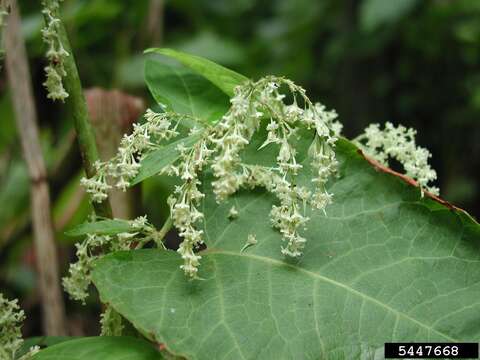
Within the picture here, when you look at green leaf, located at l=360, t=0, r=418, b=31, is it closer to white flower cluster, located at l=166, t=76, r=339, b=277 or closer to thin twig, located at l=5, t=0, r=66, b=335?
thin twig, located at l=5, t=0, r=66, b=335

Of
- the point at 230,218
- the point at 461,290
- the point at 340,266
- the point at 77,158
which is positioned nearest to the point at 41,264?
the point at 77,158

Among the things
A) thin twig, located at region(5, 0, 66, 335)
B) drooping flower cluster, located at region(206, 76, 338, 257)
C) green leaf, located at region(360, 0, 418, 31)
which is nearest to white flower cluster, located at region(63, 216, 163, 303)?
drooping flower cluster, located at region(206, 76, 338, 257)

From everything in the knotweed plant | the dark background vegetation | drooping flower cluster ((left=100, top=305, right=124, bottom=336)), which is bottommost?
drooping flower cluster ((left=100, top=305, right=124, bottom=336))

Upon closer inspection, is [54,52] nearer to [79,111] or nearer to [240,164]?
[79,111]

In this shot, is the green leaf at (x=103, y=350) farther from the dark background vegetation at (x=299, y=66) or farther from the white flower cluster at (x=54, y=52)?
the dark background vegetation at (x=299, y=66)

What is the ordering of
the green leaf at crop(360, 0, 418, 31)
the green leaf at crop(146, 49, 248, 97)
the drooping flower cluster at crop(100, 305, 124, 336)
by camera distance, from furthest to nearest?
the green leaf at crop(360, 0, 418, 31) → the green leaf at crop(146, 49, 248, 97) → the drooping flower cluster at crop(100, 305, 124, 336)

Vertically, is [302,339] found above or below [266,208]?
below

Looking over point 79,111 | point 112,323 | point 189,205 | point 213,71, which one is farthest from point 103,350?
point 213,71

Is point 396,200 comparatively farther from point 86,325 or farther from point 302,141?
point 86,325
